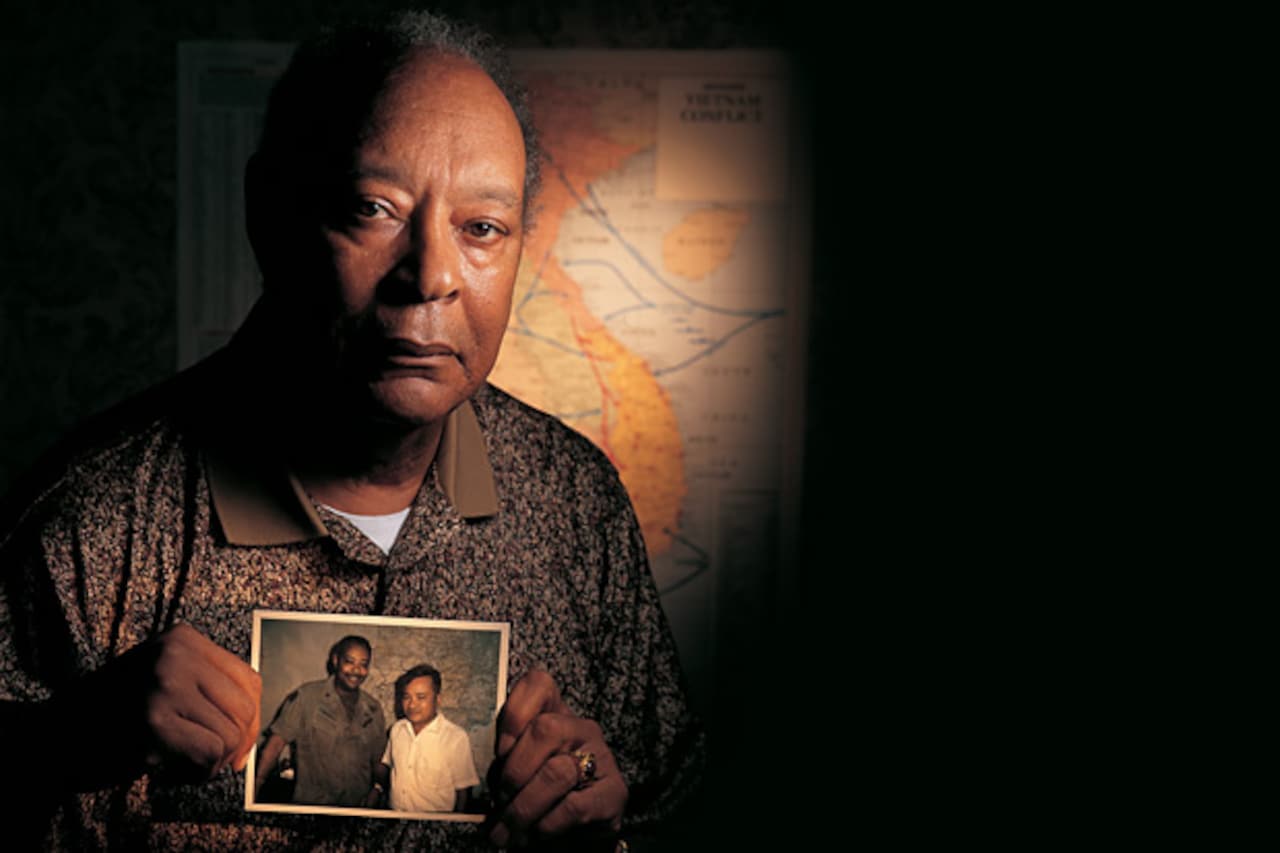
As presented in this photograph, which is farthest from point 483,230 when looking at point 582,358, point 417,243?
point 582,358

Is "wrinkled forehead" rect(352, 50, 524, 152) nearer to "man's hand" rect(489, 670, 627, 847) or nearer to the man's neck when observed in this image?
the man's neck

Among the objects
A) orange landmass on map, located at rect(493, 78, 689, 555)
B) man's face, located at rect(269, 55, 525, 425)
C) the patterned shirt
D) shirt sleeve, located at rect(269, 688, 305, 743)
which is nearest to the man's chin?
man's face, located at rect(269, 55, 525, 425)

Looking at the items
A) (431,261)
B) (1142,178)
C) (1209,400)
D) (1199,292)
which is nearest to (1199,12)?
(1142,178)

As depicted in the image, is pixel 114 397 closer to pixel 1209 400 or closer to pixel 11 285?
pixel 11 285

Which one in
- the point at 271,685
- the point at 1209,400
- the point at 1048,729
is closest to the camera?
the point at 271,685

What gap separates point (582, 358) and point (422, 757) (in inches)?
31.7

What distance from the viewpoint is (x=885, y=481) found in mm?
1592

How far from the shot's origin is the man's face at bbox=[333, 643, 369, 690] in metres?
0.83

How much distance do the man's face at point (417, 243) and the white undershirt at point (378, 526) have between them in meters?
0.12

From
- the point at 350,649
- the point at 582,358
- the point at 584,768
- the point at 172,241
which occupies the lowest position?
the point at 584,768

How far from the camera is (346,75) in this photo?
877mm

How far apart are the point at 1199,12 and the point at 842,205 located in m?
0.50

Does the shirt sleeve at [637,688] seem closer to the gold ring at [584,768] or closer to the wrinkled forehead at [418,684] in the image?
the gold ring at [584,768]

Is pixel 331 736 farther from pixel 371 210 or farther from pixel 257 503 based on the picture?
pixel 371 210
